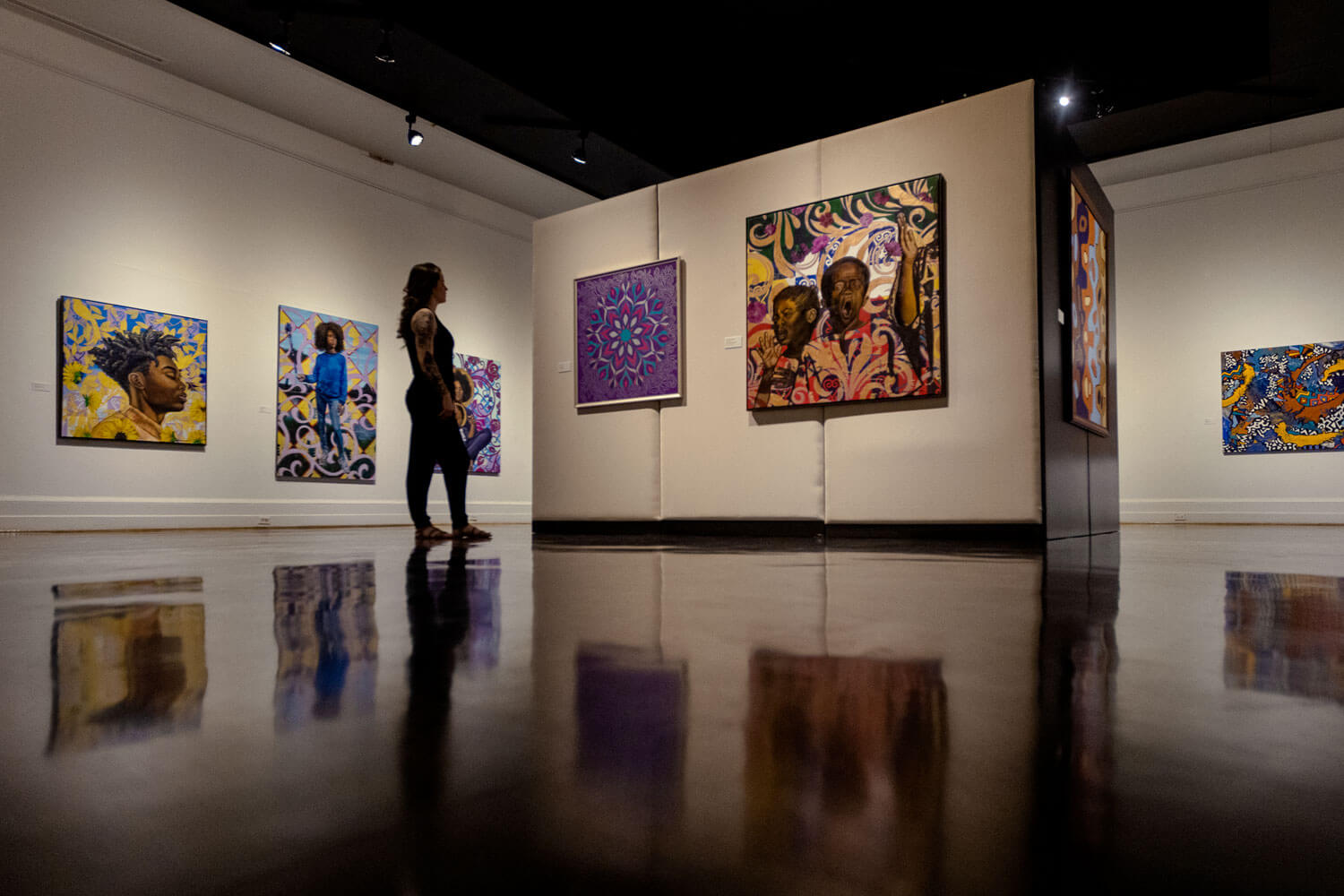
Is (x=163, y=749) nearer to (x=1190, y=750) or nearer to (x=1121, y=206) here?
(x=1190, y=750)

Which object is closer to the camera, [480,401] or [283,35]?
[283,35]

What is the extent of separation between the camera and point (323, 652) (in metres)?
0.59

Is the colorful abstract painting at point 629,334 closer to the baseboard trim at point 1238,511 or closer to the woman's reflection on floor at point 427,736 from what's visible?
the woman's reflection on floor at point 427,736

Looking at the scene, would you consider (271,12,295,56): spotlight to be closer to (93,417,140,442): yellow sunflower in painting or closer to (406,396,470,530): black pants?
(93,417,140,442): yellow sunflower in painting

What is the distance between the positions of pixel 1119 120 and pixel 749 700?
10.8m

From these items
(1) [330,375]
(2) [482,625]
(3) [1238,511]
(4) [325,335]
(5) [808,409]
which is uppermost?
(4) [325,335]

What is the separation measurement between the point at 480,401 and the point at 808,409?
21.9 ft

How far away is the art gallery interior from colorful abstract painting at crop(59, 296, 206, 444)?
0.16 meters

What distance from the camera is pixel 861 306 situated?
15.4ft

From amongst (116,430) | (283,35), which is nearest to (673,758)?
(283,35)

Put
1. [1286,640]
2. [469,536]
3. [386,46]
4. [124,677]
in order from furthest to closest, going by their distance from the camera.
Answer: [386,46]
[469,536]
[1286,640]
[124,677]

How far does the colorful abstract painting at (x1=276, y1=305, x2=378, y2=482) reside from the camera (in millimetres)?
8461

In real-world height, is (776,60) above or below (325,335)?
above

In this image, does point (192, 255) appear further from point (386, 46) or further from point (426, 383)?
point (426, 383)
